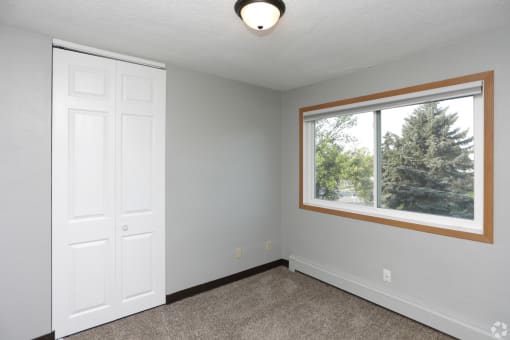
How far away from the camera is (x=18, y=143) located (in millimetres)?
2004

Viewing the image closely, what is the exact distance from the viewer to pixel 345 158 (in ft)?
10.6

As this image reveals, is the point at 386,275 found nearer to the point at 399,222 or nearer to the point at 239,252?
the point at 399,222

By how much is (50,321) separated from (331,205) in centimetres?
290

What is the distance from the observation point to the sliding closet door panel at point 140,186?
2473 millimetres

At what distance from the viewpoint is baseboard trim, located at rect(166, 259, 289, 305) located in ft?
9.13

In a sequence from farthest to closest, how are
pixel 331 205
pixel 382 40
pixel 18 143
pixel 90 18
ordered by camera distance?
pixel 331 205
pixel 382 40
pixel 18 143
pixel 90 18

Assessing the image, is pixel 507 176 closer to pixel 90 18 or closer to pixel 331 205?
pixel 331 205

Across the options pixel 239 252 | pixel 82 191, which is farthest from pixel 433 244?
pixel 82 191

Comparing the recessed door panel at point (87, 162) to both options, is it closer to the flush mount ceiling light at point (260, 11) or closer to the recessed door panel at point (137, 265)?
the recessed door panel at point (137, 265)

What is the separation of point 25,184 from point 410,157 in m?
3.29

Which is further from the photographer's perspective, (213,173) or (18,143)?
(213,173)

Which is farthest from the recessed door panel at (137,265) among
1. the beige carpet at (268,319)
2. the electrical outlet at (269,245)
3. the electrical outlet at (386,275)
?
the electrical outlet at (386,275)

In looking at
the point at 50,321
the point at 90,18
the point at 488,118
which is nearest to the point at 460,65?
the point at 488,118

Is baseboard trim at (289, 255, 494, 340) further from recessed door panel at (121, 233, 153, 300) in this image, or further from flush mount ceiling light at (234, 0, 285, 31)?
flush mount ceiling light at (234, 0, 285, 31)
